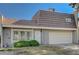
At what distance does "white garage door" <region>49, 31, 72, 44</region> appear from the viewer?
14188mm

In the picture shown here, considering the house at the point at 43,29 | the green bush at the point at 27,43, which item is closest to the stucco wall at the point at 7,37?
the house at the point at 43,29

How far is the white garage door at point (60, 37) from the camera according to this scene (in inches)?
559

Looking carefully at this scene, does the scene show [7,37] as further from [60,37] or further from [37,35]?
[60,37]

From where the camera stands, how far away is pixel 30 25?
46.7 ft

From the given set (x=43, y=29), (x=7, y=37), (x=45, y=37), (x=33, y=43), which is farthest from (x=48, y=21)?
(x=7, y=37)

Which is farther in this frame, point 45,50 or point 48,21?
point 48,21

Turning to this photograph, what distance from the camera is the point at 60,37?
14227 mm

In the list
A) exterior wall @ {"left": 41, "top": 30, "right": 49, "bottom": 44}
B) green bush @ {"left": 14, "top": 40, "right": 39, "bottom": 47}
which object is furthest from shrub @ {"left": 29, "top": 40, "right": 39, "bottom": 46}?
exterior wall @ {"left": 41, "top": 30, "right": 49, "bottom": 44}

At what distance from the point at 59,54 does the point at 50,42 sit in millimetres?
368

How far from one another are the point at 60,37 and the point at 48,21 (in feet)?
1.52

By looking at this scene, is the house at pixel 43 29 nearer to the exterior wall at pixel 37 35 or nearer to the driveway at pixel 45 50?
the exterior wall at pixel 37 35

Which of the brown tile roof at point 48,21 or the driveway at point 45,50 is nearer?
the driveway at point 45,50
